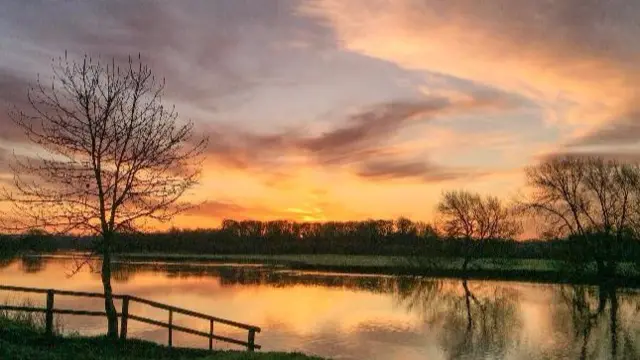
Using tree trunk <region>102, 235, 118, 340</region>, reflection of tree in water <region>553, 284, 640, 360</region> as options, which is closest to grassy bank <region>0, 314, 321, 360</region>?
tree trunk <region>102, 235, 118, 340</region>

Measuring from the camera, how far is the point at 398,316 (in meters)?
40.3

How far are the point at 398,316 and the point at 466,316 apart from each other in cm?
483

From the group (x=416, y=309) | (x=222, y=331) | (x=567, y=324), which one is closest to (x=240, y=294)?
(x=416, y=309)

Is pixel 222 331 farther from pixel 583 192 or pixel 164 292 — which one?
pixel 583 192

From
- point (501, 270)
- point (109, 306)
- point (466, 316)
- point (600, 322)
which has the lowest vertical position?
point (466, 316)

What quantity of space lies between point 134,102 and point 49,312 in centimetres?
829

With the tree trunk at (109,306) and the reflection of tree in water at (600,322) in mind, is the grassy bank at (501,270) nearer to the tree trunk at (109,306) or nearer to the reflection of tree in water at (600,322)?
the reflection of tree in water at (600,322)

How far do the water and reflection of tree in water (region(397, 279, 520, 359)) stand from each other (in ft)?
0.20

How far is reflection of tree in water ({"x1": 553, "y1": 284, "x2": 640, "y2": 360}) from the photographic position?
28.6 m

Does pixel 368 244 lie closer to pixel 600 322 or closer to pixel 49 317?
pixel 600 322

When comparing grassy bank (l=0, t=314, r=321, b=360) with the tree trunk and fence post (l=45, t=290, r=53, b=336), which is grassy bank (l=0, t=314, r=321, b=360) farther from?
the tree trunk

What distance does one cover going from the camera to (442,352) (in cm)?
2838

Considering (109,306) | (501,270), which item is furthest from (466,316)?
(501,270)

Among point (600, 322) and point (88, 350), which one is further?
point (600, 322)
